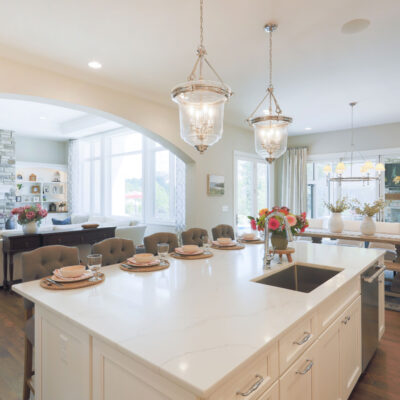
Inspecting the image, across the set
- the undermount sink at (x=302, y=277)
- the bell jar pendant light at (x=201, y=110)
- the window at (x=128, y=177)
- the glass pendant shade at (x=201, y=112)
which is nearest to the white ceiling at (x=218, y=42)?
the bell jar pendant light at (x=201, y=110)

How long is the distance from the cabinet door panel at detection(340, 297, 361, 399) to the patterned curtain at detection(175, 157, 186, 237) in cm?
398

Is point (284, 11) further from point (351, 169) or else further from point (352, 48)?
point (351, 169)

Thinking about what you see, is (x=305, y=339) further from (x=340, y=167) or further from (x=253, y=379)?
(x=340, y=167)

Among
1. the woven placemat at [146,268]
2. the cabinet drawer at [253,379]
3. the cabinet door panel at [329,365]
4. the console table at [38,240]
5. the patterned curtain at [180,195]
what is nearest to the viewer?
the cabinet drawer at [253,379]

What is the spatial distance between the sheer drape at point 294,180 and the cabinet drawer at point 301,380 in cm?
577

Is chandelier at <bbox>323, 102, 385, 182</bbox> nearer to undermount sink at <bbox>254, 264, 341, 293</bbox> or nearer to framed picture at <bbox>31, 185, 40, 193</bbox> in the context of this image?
undermount sink at <bbox>254, 264, 341, 293</bbox>

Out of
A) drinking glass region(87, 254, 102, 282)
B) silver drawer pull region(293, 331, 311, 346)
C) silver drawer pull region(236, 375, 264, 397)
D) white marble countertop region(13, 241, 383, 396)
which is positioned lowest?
silver drawer pull region(293, 331, 311, 346)

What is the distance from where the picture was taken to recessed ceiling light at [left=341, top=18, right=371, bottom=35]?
244 centimetres

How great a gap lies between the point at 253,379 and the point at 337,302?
937mm

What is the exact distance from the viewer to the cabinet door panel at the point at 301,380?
119cm

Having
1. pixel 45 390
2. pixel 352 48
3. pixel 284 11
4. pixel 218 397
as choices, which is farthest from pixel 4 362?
pixel 352 48

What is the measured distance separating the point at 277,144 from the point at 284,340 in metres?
2.02

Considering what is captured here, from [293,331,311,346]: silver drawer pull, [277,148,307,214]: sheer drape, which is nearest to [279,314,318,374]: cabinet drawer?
[293,331,311,346]: silver drawer pull

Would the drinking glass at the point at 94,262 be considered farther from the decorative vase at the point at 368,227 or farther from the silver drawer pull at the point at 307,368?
the decorative vase at the point at 368,227
